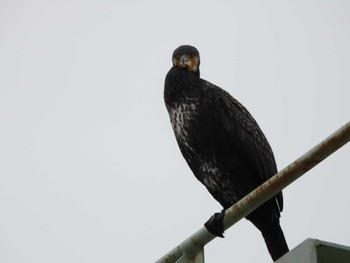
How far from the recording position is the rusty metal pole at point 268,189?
291 cm

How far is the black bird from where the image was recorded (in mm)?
5703

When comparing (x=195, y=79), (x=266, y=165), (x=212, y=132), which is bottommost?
(x=266, y=165)

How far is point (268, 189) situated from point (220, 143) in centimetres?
255

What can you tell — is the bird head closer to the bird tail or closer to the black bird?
the black bird

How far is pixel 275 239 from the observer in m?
5.31

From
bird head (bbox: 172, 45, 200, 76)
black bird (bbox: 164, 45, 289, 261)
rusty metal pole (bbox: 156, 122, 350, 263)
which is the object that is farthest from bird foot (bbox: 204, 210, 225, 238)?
bird head (bbox: 172, 45, 200, 76)

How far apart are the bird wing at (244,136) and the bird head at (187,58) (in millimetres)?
419

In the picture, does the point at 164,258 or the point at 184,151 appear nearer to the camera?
the point at 164,258

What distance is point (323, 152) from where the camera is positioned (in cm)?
295

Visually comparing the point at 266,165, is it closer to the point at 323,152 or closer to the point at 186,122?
the point at 186,122

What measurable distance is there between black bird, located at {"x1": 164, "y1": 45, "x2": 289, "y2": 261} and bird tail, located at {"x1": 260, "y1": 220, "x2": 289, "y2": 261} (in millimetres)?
122

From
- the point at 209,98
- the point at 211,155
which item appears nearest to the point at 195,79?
the point at 209,98

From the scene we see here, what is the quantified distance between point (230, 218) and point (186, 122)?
7.58ft

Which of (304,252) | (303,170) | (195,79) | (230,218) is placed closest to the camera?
(304,252)
